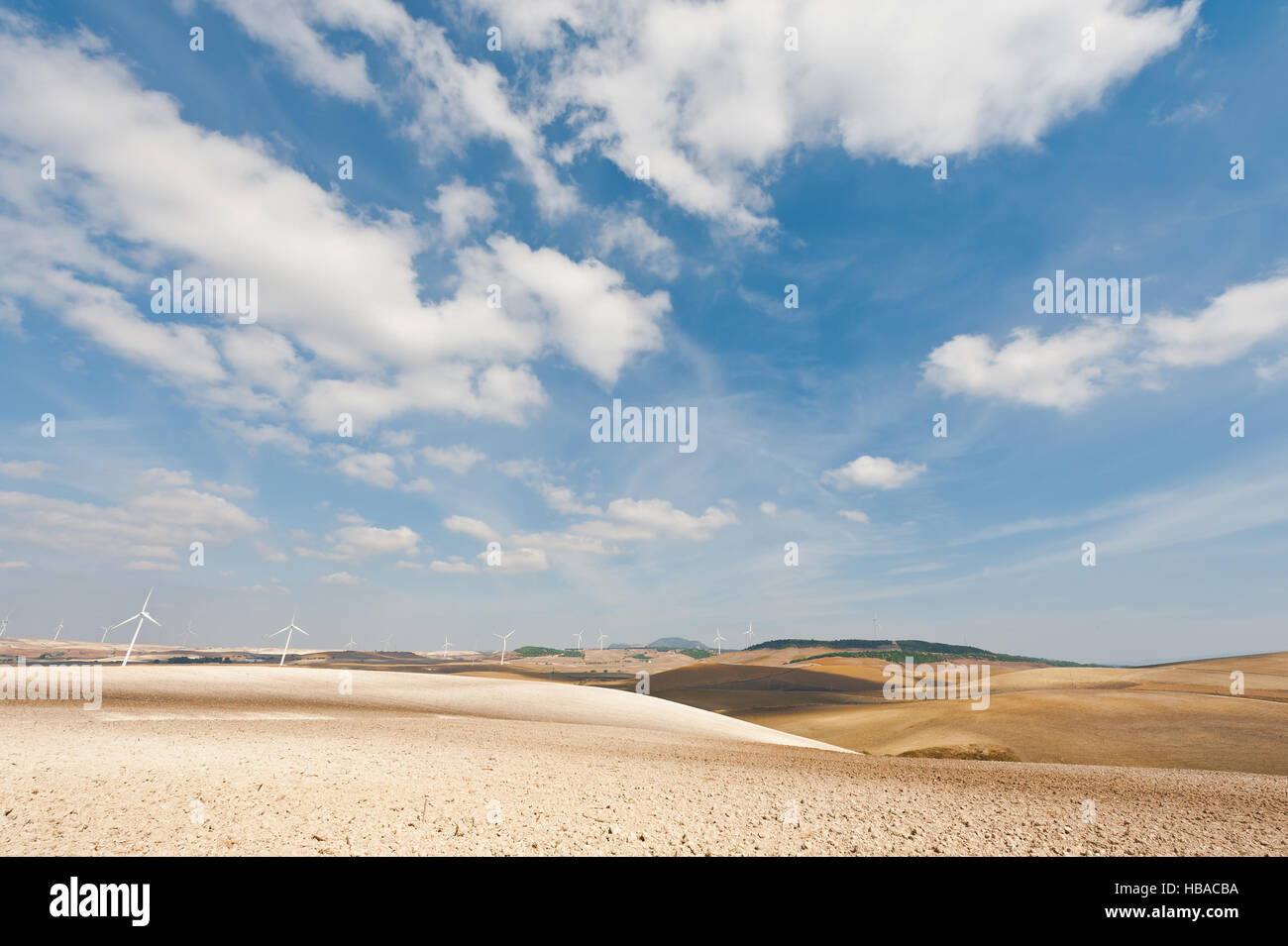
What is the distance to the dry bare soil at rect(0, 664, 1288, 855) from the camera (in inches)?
455

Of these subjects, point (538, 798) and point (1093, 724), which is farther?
point (1093, 724)

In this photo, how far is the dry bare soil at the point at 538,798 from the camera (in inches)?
455

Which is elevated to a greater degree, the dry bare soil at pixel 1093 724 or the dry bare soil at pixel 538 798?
the dry bare soil at pixel 538 798

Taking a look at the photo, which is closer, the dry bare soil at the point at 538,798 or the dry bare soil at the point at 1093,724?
the dry bare soil at the point at 538,798

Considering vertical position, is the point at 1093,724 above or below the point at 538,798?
below

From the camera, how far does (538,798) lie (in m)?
14.6

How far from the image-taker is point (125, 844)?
1052cm

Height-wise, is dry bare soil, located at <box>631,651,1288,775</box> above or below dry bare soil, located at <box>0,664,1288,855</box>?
below

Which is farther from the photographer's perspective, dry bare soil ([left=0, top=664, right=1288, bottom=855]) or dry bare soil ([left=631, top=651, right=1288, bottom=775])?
dry bare soil ([left=631, top=651, right=1288, bottom=775])
